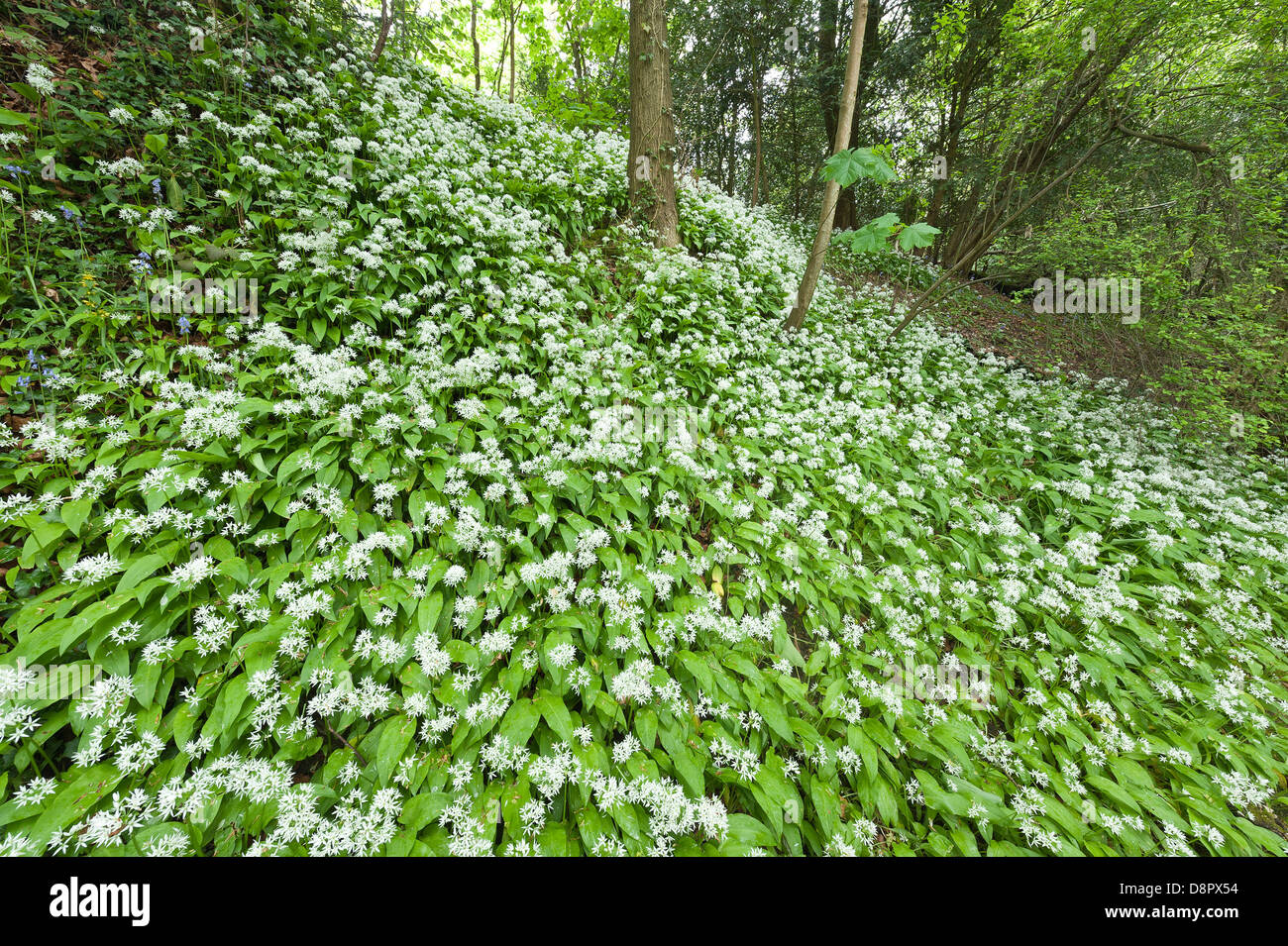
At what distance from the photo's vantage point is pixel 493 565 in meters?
2.75

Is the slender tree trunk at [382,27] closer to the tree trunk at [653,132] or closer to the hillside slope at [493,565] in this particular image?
the hillside slope at [493,565]

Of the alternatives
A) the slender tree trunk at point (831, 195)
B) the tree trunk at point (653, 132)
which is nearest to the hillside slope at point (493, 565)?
the slender tree trunk at point (831, 195)

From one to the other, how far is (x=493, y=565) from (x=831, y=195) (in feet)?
23.1

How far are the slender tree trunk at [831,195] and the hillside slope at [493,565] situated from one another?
2038 millimetres

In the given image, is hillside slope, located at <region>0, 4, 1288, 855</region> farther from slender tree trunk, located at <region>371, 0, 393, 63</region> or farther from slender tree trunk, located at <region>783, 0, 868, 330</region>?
slender tree trunk, located at <region>371, 0, 393, 63</region>

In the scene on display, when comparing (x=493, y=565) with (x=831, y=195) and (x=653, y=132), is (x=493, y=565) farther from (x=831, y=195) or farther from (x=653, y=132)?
(x=653, y=132)

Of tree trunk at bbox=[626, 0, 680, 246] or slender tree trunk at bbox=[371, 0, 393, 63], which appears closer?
tree trunk at bbox=[626, 0, 680, 246]

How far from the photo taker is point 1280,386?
5324 millimetres

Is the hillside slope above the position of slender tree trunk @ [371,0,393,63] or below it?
below

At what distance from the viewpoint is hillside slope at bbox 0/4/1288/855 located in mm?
1981

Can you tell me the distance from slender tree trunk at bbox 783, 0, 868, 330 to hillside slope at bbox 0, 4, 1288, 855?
204 centimetres

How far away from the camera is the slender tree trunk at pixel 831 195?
5688 millimetres

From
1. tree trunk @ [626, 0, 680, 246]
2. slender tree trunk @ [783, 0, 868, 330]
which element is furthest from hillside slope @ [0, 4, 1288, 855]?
tree trunk @ [626, 0, 680, 246]
